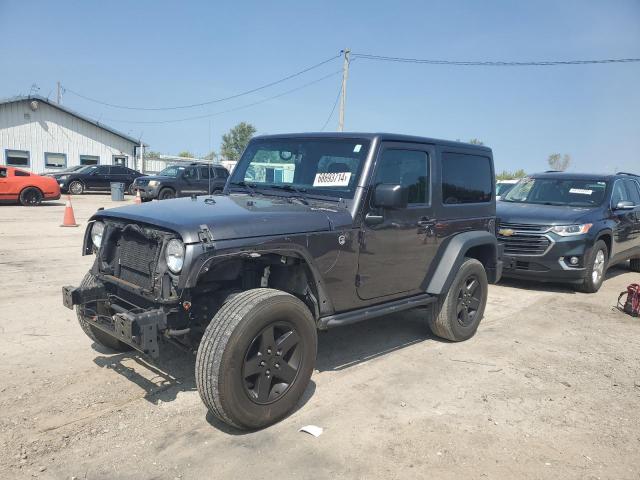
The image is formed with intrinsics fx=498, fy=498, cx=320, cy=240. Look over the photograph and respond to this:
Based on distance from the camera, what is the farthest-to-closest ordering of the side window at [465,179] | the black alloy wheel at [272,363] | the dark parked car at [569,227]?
the dark parked car at [569,227] < the side window at [465,179] < the black alloy wheel at [272,363]

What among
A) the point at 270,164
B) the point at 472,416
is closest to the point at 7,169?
the point at 270,164

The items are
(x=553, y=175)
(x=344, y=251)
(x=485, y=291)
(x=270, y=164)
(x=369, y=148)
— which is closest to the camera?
(x=344, y=251)

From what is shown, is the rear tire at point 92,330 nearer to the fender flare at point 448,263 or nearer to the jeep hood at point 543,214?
the fender flare at point 448,263

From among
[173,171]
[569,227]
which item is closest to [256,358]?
[569,227]

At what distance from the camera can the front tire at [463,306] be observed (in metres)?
4.97

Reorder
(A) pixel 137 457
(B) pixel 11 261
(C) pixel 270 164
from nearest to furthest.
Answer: (A) pixel 137 457 < (C) pixel 270 164 < (B) pixel 11 261

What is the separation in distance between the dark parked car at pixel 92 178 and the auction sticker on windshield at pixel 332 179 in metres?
23.0

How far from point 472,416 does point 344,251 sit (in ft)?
5.02

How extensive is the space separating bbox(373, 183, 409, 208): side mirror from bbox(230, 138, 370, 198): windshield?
0.23 meters

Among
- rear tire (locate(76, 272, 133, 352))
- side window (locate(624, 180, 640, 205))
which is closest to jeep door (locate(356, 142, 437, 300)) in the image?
rear tire (locate(76, 272, 133, 352))

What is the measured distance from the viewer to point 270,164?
15.4ft

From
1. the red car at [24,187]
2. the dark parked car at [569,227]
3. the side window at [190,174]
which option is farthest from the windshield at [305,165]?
the side window at [190,174]

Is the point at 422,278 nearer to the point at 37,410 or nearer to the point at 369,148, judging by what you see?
the point at 369,148

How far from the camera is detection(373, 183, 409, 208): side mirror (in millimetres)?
3840
